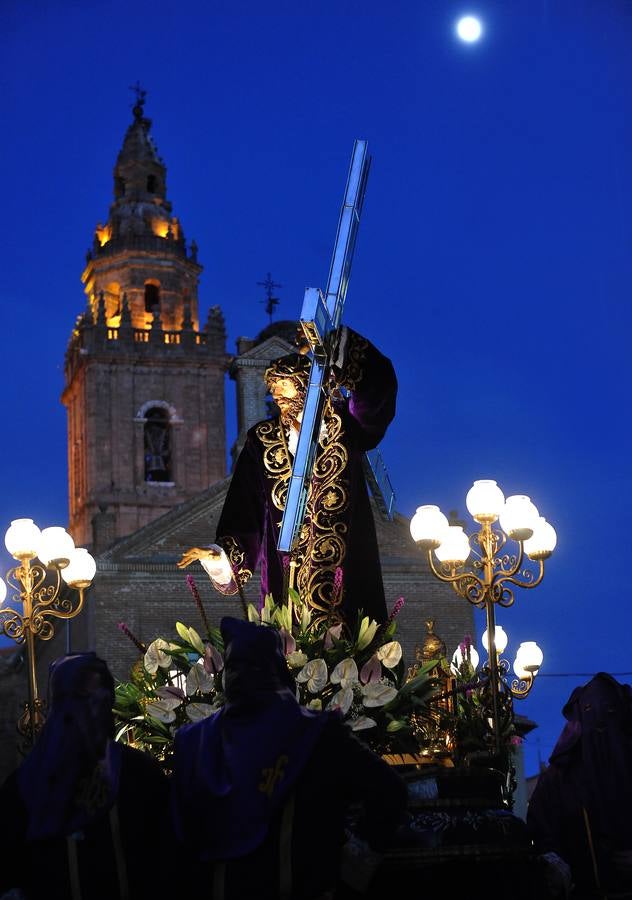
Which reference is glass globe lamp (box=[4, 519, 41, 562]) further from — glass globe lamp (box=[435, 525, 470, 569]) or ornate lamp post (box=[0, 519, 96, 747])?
glass globe lamp (box=[435, 525, 470, 569])

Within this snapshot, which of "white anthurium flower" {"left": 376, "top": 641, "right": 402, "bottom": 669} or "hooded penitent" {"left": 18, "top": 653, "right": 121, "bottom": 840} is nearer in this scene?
"hooded penitent" {"left": 18, "top": 653, "right": 121, "bottom": 840}

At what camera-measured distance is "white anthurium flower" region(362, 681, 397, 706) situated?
6.94 metres

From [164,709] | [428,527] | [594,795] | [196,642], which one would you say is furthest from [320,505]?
[428,527]

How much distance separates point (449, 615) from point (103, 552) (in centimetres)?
896

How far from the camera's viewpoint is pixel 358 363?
8.66 metres

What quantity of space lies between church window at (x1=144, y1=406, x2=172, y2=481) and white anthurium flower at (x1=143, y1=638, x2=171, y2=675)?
40348 mm

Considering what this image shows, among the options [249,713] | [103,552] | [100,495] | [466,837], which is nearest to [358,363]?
[466,837]

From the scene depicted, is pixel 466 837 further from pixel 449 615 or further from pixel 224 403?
pixel 224 403

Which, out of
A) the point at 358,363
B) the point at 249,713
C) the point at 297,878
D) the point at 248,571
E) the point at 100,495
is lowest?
the point at 297,878

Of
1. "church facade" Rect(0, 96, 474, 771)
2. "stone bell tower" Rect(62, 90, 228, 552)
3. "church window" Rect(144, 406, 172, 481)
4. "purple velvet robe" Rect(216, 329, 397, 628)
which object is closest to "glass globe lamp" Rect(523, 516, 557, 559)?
"purple velvet robe" Rect(216, 329, 397, 628)

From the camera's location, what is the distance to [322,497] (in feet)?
28.1

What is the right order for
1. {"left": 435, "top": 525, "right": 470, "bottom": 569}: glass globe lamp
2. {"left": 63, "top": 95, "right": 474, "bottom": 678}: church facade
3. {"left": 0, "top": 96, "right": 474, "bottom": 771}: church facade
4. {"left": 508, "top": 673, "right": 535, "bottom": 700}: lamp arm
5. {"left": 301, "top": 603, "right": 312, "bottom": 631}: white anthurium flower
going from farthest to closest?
{"left": 63, "top": 95, "right": 474, "bottom": 678}: church facade < {"left": 0, "top": 96, "right": 474, "bottom": 771}: church facade < {"left": 508, "top": 673, "right": 535, "bottom": 700}: lamp arm < {"left": 435, "top": 525, "right": 470, "bottom": 569}: glass globe lamp < {"left": 301, "top": 603, "right": 312, "bottom": 631}: white anthurium flower

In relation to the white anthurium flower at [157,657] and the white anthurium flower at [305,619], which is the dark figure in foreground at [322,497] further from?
the white anthurium flower at [157,657]

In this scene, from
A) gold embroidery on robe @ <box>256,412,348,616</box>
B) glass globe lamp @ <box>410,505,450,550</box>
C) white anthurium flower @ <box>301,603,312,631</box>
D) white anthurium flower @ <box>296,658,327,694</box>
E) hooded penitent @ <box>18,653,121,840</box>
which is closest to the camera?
hooded penitent @ <box>18,653,121,840</box>
